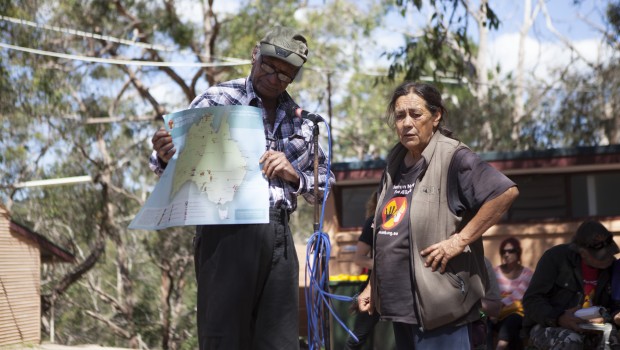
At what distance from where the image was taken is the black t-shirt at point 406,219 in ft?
11.5

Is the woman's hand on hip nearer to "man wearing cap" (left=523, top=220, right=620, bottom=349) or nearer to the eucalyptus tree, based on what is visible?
"man wearing cap" (left=523, top=220, right=620, bottom=349)

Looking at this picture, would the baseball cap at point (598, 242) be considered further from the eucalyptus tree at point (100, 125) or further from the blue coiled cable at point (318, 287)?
the eucalyptus tree at point (100, 125)

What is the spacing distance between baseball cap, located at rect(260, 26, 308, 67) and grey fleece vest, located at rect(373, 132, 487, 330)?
0.67m

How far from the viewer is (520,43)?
96.3 feet

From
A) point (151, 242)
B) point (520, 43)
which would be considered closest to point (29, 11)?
point (151, 242)

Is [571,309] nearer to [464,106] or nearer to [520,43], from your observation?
→ [464,106]

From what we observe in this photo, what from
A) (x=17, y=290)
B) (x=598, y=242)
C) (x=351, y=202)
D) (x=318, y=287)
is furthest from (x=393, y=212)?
(x=17, y=290)

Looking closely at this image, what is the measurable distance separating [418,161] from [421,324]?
0.68 meters

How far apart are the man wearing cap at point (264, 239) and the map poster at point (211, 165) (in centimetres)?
6

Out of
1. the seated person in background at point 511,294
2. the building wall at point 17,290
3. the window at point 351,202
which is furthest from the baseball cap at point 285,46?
the building wall at point 17,290

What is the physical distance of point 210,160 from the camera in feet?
11.1

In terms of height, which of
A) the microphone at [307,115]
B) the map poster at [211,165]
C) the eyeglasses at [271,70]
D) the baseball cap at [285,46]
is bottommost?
the map poster at [211,165]

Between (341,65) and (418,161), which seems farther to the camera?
(341,65)

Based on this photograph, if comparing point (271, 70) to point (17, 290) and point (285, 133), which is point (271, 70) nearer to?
point (285, 133)
